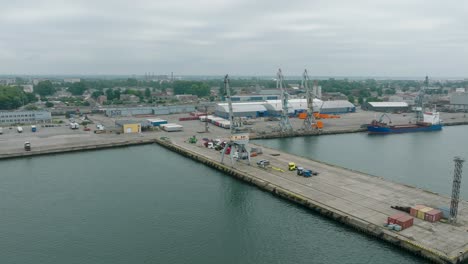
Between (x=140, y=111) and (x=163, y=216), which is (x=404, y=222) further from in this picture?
(x=140, y=111)

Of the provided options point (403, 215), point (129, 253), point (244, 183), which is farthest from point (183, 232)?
point (403, 215)

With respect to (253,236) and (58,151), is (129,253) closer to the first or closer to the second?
(253,236)

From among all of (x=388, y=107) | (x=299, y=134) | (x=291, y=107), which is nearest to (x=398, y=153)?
(x=299, y=134)

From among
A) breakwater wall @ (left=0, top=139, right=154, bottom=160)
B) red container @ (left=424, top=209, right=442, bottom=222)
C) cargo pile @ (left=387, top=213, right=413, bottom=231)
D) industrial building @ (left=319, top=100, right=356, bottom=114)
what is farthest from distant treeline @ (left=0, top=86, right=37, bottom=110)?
red container @ (left=424, top=209, right=442, bottom=222)

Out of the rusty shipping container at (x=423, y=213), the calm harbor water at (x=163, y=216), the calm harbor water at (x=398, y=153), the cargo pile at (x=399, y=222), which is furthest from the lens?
the calm harbor water at (x=398, y=153)

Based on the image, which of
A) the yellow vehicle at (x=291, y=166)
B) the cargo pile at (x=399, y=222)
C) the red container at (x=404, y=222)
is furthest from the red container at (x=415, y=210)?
the yellow vehicle at (x=291, y=166)

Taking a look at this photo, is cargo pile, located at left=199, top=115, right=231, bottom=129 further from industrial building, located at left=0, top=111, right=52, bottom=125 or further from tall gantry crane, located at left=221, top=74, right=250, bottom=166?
industrial building, located at left=0, top=111, right=52, bottom=125

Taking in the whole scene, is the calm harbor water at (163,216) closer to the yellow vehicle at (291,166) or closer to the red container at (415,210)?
the red container at (415,210)
